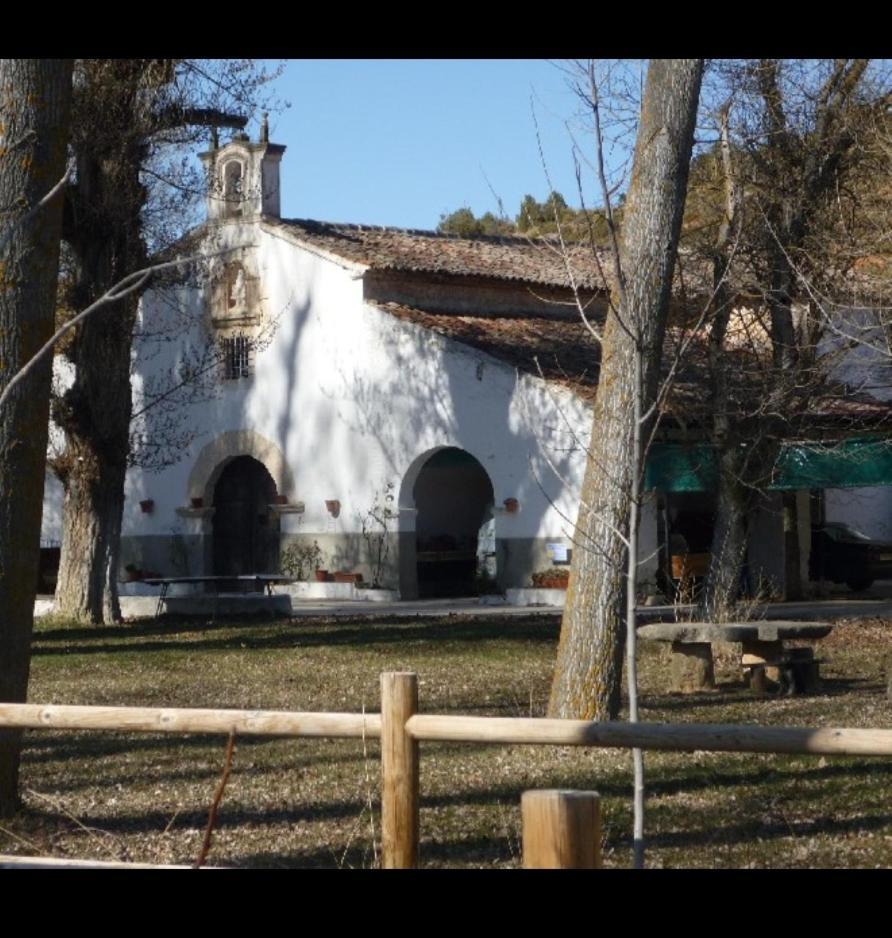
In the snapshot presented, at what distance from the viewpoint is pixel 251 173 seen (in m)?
29.6

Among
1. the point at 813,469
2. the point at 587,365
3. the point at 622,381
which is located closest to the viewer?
the point at 622,381

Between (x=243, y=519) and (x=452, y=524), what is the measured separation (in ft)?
13.2

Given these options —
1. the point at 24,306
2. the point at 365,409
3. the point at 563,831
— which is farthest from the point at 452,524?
the point at 563,831

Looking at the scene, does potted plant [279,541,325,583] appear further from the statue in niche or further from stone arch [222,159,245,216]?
stone arch [222,159,245,216]

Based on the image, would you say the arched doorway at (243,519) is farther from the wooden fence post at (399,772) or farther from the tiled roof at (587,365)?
the wooden fence post at (399,772)

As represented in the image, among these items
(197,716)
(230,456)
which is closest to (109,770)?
(197,716)

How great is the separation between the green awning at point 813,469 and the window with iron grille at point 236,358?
8982 millimetres

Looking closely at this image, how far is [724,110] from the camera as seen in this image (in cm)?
1814

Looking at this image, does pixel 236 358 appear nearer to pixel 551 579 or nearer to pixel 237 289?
pixel 237 289

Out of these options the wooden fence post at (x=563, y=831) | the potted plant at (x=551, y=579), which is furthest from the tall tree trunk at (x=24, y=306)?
the potted plant at (x=551, y=579)

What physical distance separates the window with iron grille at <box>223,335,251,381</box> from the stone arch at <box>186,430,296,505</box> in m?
1.09
